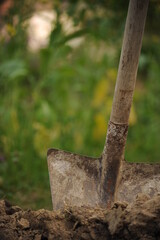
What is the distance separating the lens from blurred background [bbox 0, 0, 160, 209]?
2.60m

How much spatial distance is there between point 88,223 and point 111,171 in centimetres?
43

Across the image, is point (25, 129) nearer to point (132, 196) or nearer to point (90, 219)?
point (132, 196)

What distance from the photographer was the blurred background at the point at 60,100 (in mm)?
2596

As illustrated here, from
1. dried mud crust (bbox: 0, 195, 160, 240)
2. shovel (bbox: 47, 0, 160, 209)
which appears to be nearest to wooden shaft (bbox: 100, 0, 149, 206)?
shovel (bbox: 47, 0, 160, 209)

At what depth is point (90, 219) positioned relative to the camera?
1617 millimetres

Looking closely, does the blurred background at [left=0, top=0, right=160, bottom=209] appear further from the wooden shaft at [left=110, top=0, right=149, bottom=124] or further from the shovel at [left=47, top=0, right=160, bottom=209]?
the wooden shaft at [left=110, top=0, right=149, bottom=124]

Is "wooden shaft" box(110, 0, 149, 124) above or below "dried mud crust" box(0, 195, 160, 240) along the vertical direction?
above

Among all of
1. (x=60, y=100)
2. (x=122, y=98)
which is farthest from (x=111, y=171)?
(x=60, y=100)

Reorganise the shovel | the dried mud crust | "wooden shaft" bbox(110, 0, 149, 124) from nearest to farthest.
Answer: the dried mud crust → "wooden shaft" bbox(110, 0, 149, 124) → the shovel

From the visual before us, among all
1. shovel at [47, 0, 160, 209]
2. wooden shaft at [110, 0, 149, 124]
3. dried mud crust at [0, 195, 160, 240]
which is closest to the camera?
dried mud crust at [0, 195, 160, 240]

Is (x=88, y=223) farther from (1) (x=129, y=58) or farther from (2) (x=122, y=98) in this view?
(1) (x=129, y=58)

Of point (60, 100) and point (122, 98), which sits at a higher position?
point (60, 100)

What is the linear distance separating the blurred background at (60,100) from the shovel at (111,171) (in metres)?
0.39

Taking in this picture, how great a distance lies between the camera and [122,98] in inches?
74.0
